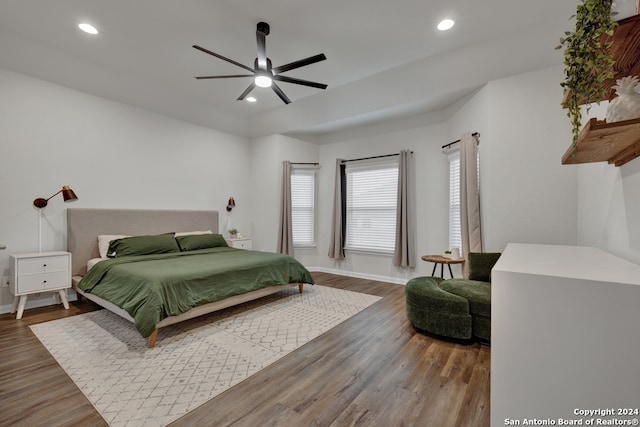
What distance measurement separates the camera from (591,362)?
925 millimetres

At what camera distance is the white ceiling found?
8.86ft

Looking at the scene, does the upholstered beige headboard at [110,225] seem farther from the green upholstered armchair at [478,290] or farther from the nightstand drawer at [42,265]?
the green upholstered armchair at [478,290]

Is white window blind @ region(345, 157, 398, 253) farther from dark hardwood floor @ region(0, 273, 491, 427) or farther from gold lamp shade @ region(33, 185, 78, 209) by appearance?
gold lamp shade @ region(33, 185, 78, 209)

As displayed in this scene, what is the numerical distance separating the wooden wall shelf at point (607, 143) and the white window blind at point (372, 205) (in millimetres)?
3253

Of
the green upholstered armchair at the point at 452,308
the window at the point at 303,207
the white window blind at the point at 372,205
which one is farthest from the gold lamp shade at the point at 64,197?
the green upholstered armchair at the point at 452,308

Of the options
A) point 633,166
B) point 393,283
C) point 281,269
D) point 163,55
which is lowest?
point 393,283

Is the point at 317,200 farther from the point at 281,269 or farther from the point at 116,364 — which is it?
the point at 116,364

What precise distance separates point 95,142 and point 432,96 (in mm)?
4833

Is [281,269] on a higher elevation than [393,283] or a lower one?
higher

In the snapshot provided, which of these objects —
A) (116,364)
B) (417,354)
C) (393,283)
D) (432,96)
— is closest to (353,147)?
(432,96)

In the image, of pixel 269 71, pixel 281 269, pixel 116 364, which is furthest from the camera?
pixel 281 269

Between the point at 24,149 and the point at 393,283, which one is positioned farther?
the point at 393,283

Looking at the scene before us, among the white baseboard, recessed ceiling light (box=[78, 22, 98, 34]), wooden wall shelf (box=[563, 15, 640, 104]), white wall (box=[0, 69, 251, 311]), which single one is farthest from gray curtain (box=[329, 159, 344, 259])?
wooden wall shelf (box=[563, 15, 640, 104])

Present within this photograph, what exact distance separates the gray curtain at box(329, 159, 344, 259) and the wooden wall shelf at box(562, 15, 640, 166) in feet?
13.1
